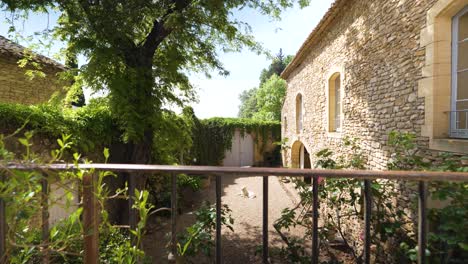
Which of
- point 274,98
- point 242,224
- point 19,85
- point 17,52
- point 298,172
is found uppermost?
point 274,98

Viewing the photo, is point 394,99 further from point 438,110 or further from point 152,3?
point 152,3

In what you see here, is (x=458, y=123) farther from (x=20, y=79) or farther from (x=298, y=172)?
(x=20, y=79)

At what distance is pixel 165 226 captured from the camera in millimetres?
6020

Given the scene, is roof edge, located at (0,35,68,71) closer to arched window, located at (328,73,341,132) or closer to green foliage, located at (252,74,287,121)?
arched window, located at (328,73,341,132)

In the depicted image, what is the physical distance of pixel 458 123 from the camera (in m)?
3.06

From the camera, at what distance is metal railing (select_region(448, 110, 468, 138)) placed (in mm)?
2982

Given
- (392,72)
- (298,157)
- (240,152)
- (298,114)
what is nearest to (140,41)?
(392,72)

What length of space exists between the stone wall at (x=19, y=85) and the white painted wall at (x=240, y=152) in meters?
9.38

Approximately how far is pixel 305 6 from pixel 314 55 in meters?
2.61

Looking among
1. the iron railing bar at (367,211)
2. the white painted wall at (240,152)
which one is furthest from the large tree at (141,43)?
the white painted wall at (240,152)

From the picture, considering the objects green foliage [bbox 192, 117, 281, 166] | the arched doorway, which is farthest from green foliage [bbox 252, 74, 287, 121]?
the arched doorway

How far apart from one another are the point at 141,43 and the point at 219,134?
978 centimetres

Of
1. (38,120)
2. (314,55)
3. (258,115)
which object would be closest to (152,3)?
(38,120)

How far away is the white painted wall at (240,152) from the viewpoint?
14617 millimetres
